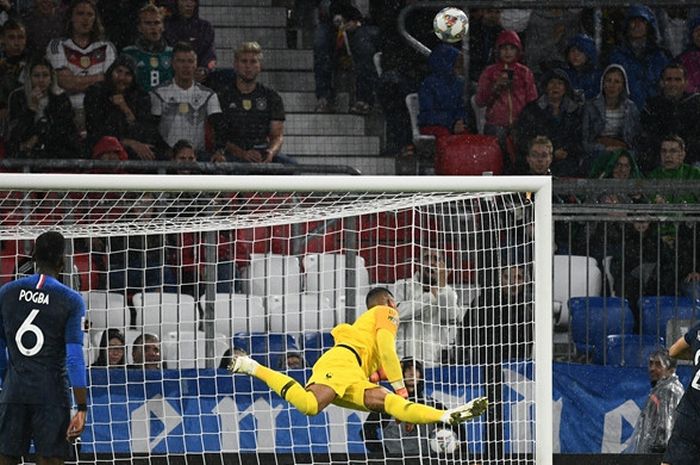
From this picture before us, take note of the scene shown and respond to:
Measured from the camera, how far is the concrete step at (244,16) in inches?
501

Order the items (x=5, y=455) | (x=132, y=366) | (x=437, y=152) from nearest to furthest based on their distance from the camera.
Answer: (x=5, y=455)
(x=132, y=366)
(x=437, y=152)

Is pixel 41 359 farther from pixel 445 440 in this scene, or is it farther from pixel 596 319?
pixel 596 319

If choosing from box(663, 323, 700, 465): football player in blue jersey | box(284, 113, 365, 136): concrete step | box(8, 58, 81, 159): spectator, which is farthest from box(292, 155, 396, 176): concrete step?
box(663, 323, 700, 465): football player in blue jersey

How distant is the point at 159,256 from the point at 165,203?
38 centimetres

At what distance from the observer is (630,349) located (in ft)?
33.5

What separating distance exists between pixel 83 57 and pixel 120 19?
48 cm

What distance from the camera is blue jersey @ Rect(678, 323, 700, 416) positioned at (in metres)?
7.90

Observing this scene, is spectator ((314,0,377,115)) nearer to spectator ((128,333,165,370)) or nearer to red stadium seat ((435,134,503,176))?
red stadium seat ((435,134,503,176))

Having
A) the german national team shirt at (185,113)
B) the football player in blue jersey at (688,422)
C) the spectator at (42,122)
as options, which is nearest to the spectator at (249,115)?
the german national team shirt at (185,113)

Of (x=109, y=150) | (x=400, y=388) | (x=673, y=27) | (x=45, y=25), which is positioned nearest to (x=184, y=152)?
(x=109, y=150)

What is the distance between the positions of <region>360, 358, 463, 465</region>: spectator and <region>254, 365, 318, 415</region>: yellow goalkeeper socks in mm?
778

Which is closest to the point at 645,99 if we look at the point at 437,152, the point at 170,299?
the point at 437,152

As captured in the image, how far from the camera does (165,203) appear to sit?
1009 cm

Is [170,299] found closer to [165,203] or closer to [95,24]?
[165,203]
